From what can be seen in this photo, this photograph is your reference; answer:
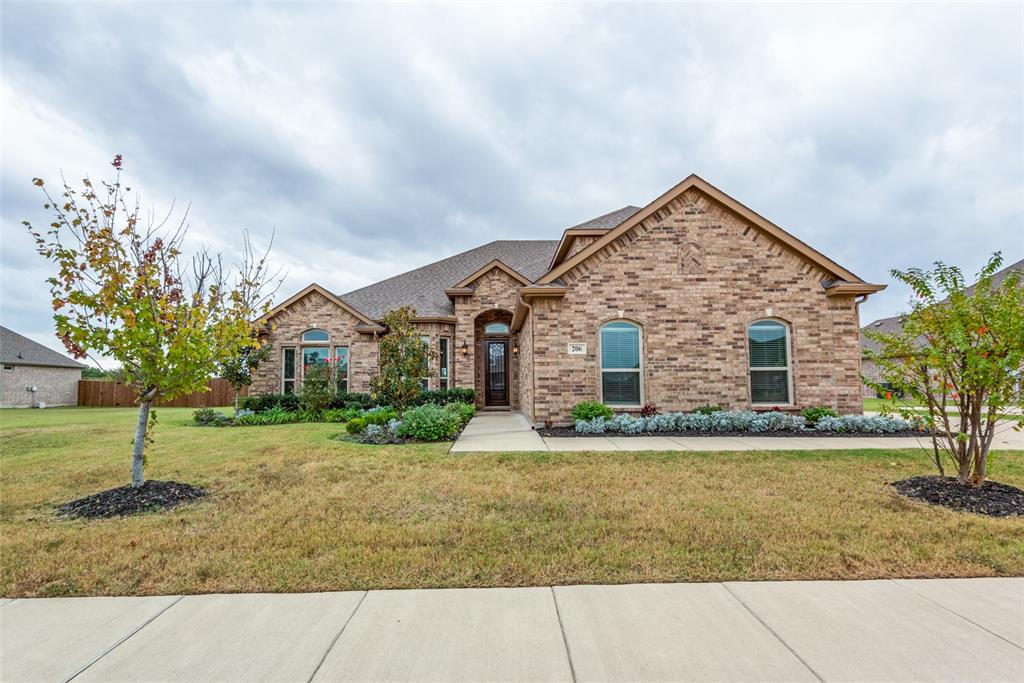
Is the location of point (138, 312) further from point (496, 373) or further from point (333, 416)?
point (496, 373)

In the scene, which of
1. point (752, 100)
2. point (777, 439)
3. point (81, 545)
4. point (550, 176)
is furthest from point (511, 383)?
point (81, 545)

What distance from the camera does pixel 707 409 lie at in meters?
10.6

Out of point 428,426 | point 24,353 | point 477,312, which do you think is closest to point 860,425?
point 428,426

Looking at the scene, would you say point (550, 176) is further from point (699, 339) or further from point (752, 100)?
point (699, 339)

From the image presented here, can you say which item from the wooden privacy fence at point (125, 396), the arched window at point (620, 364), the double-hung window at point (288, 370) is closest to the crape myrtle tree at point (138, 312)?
the arched window at point (620, 364)

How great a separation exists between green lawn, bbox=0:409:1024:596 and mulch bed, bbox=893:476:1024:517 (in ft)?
0.94

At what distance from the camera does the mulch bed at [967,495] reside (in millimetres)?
4777

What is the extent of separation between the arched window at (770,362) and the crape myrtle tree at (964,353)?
5371 mm

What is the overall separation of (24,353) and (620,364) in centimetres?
3830

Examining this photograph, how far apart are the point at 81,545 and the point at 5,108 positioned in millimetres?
7527

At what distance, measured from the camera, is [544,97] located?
38.0ft

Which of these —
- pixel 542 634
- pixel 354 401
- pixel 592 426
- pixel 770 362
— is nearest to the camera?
pixel 542 634

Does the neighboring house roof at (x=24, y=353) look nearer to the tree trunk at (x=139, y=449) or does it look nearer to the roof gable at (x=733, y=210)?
the tree trunk at (x=139, y=449)

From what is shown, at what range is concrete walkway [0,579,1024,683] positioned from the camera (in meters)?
2.26
